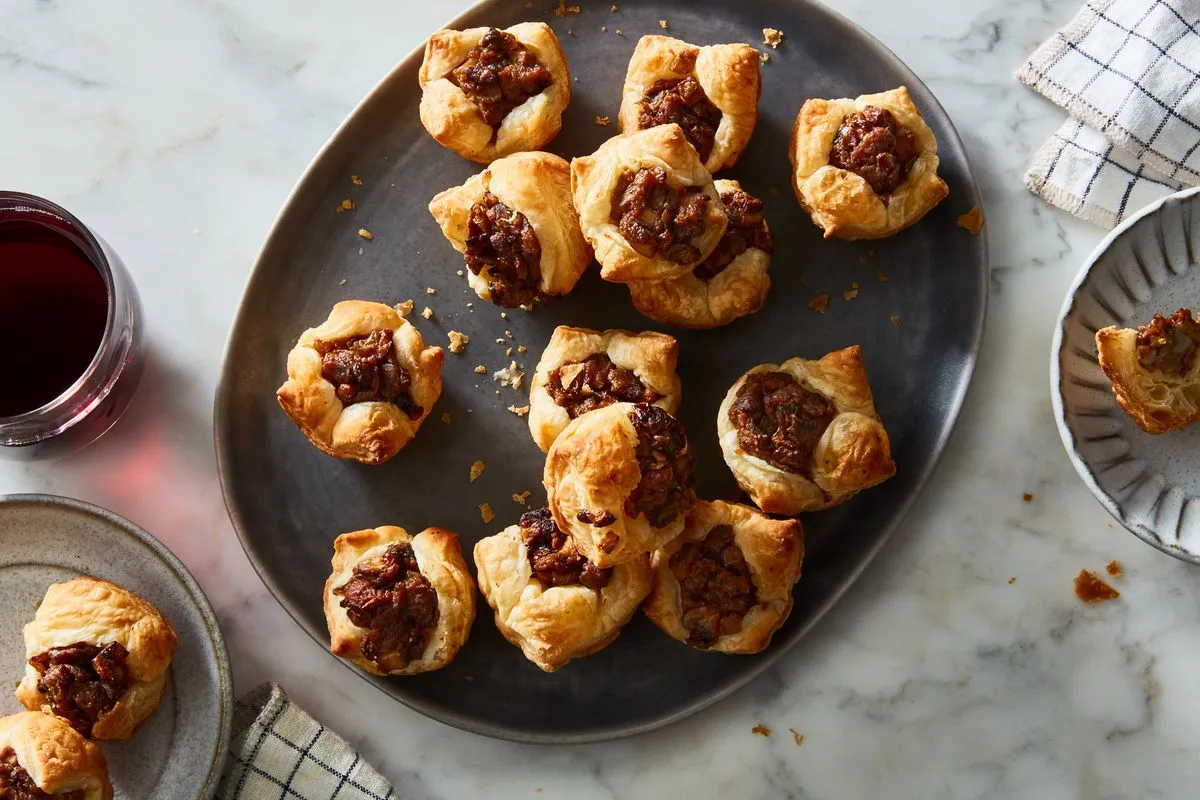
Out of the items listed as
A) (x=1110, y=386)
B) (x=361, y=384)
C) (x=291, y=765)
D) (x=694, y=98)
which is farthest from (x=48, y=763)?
(x=1110, y=386)

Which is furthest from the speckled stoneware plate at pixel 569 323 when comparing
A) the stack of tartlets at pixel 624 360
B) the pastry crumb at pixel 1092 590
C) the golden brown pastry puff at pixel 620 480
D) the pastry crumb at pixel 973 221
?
the pastry crumb at pixel 1092 590

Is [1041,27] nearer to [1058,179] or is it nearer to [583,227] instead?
[1058,179]

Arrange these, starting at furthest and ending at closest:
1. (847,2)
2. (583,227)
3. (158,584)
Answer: (847,2) → (158,584) → (583,227)

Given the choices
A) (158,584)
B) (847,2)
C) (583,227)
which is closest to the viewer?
(583,227)

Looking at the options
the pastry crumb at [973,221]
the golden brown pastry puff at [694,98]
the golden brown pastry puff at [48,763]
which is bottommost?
the golden brown pastry puff at [48,763]

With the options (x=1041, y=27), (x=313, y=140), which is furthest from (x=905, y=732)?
(x=313, y=140)

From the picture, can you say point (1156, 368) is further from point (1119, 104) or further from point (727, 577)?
point (727, 577)

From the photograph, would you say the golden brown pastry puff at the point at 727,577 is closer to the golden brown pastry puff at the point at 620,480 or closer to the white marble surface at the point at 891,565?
the golden brown pastry puff at the point at 620,480
